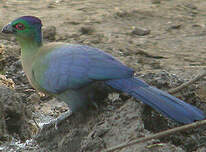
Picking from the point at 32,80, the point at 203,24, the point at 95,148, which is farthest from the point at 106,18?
the point at 95,148

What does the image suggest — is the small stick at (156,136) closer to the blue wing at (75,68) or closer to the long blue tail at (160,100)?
the long blue tail at (160,100)

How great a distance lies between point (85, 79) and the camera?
418cm

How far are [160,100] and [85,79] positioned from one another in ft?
2.17

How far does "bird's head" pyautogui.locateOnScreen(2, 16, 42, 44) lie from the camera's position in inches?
188

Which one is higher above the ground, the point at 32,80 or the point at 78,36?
the point at 32,80

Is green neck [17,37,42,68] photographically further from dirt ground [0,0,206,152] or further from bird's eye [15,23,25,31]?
dirt ground [0,0,206,152]

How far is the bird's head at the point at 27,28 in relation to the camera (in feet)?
15.7

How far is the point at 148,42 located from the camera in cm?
799

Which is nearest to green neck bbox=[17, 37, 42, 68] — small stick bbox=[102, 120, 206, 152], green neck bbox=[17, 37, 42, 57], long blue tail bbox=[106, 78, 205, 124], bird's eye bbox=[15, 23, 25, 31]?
green neck bbox=[17, 37, 42, 57]

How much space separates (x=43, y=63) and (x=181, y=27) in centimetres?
470

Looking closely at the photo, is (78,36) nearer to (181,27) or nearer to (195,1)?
(181,27)

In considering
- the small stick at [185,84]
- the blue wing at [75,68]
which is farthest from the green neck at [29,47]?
the small stick at [185,84]

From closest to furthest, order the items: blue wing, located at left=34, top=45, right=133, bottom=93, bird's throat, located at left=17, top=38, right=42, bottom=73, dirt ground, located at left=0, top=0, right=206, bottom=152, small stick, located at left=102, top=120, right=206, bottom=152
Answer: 1. small stick, located at left=102, top=120, right=206, bottom=152
2. dirt ground, located at left=0, top=0, right=206, bottom=152
3. blue wing, located at left=34, top=45, right=133, bottom=93
4. bird's throat, located at left=17, top=38, right=42, bottom=73

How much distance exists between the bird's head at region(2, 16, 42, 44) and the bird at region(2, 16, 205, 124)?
0.21m
